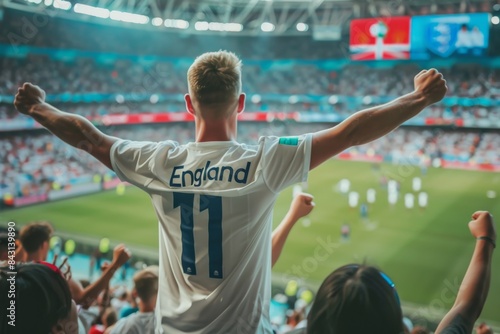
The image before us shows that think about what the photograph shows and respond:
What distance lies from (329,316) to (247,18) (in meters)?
25.7

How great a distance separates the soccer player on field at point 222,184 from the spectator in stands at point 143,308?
0.31 m

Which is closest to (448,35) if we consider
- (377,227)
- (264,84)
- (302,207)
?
(377,227)

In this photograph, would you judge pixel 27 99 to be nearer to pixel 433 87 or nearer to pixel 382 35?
pixel 433 87

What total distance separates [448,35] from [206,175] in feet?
50.7

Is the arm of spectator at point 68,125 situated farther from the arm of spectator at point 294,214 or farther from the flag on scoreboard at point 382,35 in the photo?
the flag on scoreboard at point 382,35

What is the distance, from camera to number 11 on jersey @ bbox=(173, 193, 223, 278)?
58.6 inches

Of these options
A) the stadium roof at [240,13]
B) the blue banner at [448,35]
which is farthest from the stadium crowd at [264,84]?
the blue banner at [448,35]

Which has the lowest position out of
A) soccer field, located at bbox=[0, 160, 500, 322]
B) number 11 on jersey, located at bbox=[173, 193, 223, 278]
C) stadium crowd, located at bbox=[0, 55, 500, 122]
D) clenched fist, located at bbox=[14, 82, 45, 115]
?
soccer field, located at bbox=[0, 160, 500, 322]

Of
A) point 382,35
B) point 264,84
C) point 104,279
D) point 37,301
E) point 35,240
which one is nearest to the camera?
point 37,301

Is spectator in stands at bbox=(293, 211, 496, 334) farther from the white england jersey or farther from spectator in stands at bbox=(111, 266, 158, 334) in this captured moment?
spectator in stands at bbox=(111, 266, 158, 334)

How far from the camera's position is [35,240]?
2602mm

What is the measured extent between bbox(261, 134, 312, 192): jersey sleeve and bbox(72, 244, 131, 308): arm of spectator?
0.88 metres

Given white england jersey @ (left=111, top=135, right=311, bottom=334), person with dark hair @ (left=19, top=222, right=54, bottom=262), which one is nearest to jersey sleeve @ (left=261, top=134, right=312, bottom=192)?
white england jersey @ (left=111, top=135, right=311, bottom=334)

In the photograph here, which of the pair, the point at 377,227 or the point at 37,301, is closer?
the point at 37,301
